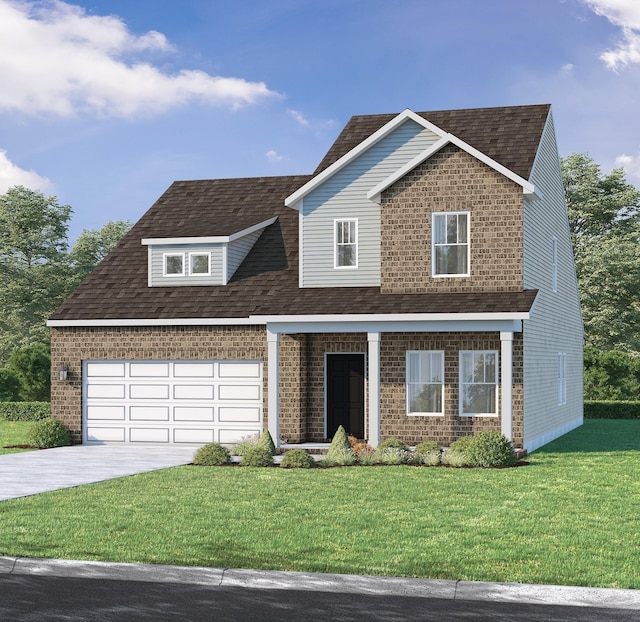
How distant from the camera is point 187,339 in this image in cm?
2653

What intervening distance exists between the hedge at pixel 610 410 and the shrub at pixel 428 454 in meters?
20.4

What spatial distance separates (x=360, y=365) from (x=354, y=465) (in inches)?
200

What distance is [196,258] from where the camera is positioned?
28141 millimetres

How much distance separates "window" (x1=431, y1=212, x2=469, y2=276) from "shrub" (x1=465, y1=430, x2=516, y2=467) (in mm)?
4973

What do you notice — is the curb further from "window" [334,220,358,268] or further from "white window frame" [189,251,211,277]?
"white window frame" [189,251,211,277]

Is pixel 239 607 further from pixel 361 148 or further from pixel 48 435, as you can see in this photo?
pixel 48 435

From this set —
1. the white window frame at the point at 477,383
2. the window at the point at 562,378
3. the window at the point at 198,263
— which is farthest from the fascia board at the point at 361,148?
the window at the point at 562,378

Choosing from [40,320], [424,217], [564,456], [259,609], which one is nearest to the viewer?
[259,609]

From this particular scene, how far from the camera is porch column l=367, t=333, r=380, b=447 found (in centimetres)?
2377

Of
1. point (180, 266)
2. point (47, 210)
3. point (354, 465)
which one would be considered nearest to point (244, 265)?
point (180, 266)

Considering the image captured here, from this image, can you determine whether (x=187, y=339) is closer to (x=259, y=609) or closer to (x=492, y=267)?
(x=492, y=267)

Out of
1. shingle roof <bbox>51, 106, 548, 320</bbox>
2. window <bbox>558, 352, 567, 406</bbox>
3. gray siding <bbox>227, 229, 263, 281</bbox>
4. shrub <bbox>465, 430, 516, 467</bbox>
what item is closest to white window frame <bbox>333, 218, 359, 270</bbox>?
shingle roof <bbox>51, 106, 548, 320</bbox>

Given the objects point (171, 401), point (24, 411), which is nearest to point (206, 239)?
point (171, 401)

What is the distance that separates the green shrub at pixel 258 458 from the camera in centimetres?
2119
